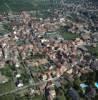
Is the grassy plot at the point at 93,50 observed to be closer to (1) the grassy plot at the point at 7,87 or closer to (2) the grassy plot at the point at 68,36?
(2) the grassy plot at the point at 68,36

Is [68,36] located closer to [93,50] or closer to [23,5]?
[93,50]

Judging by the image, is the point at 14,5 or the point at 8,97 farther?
the point at 14,5

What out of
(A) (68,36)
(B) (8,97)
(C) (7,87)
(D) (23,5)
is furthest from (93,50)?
(D) (23,5)

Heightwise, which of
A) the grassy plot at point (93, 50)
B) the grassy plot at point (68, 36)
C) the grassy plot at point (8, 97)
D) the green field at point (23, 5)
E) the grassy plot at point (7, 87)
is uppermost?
the green field at point (23, 5)

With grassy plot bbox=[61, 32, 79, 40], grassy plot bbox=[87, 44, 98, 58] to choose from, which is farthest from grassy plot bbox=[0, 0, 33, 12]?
grassy plot bbox=[87, 44, 98, 58]

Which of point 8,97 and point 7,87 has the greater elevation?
point 7,87

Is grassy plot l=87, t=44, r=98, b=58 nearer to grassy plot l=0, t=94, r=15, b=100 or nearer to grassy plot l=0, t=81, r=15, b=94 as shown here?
grassy plot l=0, t=81, r=15, b=94

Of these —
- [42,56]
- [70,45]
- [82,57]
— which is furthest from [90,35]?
[42,56]

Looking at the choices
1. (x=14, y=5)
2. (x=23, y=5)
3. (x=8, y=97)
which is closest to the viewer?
(x=8, y=97)

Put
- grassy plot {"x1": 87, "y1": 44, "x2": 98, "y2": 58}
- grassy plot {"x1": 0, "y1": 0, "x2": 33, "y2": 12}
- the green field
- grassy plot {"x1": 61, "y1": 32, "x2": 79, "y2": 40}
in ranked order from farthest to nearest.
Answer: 1. the green field
2. grassy plot {"x1": 0, "y1": 0, "x2": 33, "y2": 12}
3. grassy plot {"x1": 61, "y1": 32, "x2": 79, "y2": 40}
4. grassy plot {"x1": 87, "y1": 44, "x2": 98, "y2": 58}

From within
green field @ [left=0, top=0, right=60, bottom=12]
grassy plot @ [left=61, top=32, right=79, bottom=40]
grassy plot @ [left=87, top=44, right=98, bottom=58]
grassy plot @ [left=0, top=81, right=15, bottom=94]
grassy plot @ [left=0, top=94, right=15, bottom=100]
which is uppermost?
green field @ [left=0, top=0, right=60, bottom=12]

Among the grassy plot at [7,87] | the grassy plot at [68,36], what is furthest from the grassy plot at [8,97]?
the grassy plot at [68,36]
